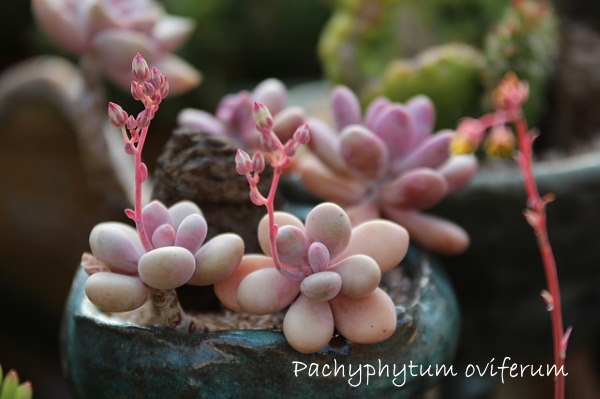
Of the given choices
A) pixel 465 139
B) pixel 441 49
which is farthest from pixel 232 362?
pixel 441 49

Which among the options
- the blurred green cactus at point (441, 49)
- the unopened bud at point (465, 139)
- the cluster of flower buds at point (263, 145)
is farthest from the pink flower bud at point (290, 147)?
the blurred green cactus at point (441, 49)

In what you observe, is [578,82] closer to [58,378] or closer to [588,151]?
[588,151]

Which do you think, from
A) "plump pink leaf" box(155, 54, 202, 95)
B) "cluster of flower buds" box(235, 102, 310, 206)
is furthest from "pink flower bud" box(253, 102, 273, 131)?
"plump pink leaf" box(155, 54, 202, 95)

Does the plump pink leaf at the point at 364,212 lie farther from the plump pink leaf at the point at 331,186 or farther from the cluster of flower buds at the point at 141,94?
the cluster of flower buds at the point at 141,94

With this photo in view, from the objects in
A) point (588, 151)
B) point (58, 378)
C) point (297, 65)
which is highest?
point (297, 65)

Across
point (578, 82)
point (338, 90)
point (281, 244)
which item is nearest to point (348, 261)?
point (281, 244)

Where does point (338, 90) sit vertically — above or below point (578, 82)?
below
